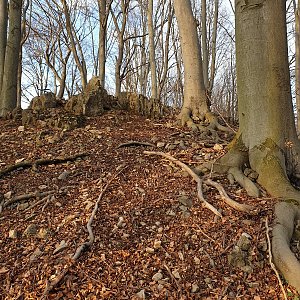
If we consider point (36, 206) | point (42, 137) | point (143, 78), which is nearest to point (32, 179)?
point (36, 206)

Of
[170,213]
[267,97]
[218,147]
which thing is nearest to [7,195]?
[170,213]

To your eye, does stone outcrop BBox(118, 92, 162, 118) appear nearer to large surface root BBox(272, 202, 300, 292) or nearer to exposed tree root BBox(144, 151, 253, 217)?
exposed tree root BBox(144, 151, 253, 217)

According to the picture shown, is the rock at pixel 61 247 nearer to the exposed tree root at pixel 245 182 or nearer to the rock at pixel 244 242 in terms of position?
the rock at pixel 244 242

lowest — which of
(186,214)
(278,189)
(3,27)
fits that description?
(186,214)

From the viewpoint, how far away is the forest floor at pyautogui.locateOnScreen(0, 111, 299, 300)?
2795 millimetres

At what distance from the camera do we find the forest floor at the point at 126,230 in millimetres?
2795

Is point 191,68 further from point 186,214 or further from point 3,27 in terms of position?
point 3,27

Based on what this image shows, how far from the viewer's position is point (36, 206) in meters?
3.94

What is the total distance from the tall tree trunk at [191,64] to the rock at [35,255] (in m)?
4.04

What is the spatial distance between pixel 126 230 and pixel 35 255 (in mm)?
897

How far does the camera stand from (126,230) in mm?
3424

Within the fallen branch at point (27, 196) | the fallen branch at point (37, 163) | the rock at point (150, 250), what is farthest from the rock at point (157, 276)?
the fallen branch at point (37, 163)

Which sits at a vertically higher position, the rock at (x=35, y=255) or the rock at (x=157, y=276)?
the rock at (x=35, y=255)

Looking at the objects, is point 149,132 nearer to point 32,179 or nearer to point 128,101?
point 128,101
